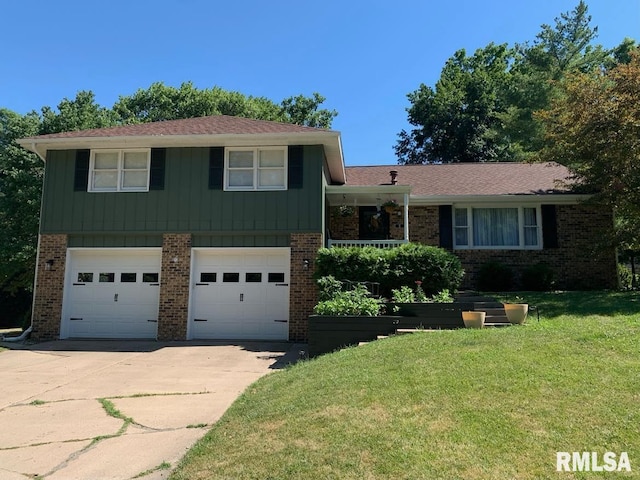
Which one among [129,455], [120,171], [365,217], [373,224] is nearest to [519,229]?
[373,224]

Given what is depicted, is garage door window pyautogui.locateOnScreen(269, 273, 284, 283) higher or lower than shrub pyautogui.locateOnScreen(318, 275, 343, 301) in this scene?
higher

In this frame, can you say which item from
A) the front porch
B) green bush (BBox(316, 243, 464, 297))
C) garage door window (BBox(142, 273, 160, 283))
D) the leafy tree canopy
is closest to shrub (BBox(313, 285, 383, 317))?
green bush (BBox(316, 243, 464, 297))

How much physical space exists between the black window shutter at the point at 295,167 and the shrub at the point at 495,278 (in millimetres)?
6267

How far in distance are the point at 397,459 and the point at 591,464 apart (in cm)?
132

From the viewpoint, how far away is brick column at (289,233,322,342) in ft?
40.4

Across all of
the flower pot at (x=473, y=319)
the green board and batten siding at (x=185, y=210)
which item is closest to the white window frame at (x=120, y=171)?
the green board and batten siding at (x=185, y=210)

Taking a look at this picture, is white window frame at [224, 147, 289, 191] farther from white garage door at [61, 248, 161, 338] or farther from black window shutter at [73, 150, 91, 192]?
black window shutter at [73, 150, 91, 192]

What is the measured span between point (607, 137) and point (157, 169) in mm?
11792

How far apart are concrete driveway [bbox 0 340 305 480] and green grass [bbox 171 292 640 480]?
1.61 ft

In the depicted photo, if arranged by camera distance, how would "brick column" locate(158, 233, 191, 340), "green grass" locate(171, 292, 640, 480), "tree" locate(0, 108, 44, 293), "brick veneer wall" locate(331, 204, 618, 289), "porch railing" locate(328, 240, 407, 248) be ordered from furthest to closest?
1. "tree" locate(0, 108, 44, 293)
2. "brick veneer wall" locate(331, 204, 618, 289)
3. "porch railing" locate(328, 240, 407, 248)
4. "brick column" locate(158, 233, 191, 340)
5. "green grass" locate(171, 292, 640, 480)

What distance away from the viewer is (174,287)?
12.7 meters

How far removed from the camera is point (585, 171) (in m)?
13.5

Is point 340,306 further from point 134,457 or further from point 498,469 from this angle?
point 498,469

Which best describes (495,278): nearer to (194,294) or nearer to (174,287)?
(194,294)
